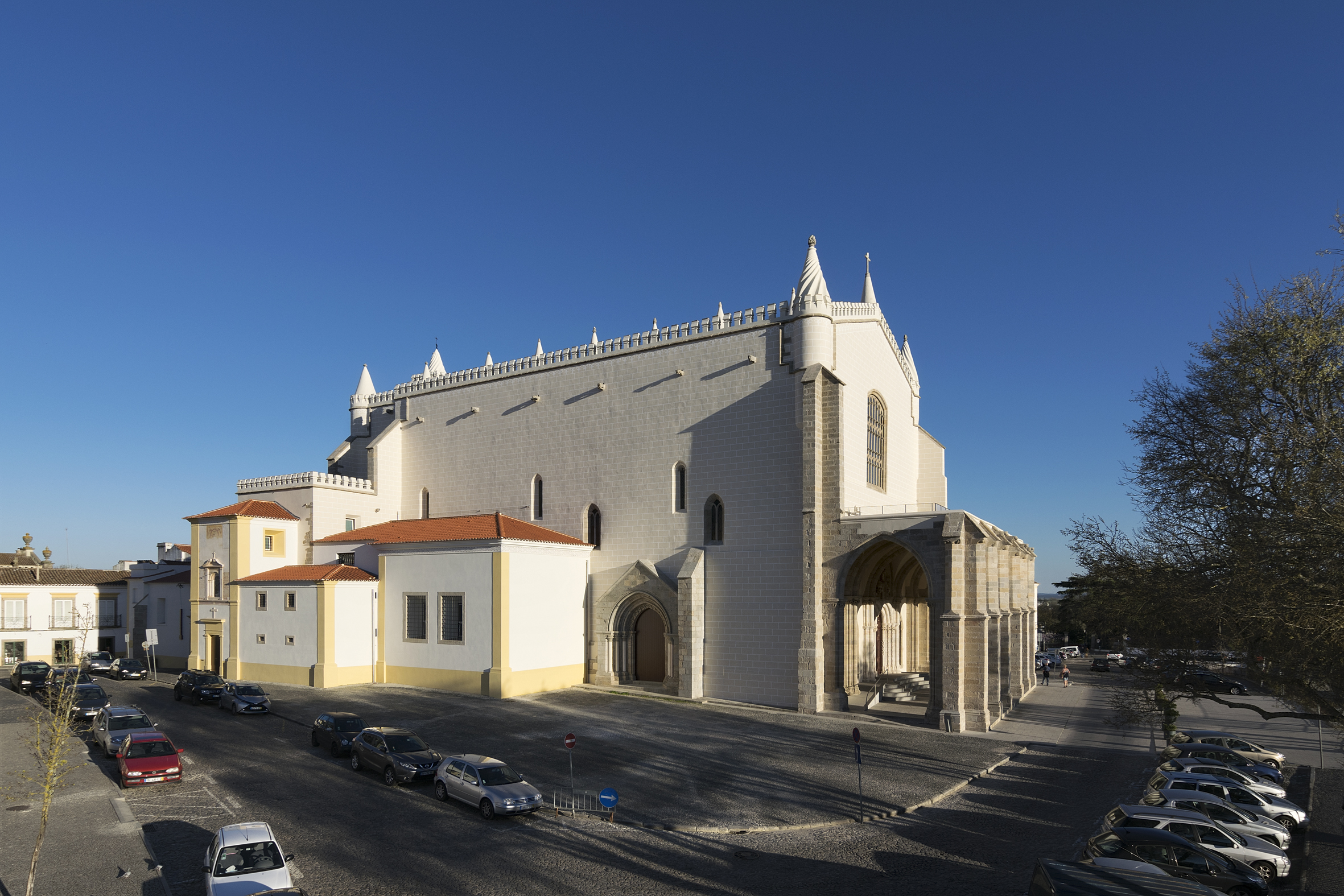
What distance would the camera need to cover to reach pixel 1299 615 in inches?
587

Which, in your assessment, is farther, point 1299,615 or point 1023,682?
point 1023,682

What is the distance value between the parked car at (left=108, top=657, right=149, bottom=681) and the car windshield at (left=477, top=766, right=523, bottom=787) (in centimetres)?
3073

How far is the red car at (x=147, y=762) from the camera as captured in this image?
1933 centimetres

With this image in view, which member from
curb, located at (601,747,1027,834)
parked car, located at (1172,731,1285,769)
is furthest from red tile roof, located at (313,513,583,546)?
parked car, located at (1172,731,1285,769)

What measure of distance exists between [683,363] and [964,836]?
2310 centimetres

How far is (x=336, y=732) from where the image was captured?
2295 cm

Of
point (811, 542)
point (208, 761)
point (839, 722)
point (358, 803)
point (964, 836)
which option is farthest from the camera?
point (811, 542)

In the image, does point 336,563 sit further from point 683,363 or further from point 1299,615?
point 1299,615

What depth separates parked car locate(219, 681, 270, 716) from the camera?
28859 millimetres

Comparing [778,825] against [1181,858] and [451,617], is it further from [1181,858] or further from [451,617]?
[451,617]

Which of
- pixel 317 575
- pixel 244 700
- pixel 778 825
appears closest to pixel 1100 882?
pixel 778 825

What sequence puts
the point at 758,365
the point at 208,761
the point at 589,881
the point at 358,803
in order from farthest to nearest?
the point at 758,365 → the point at 208,761 → the point at 358,803 → the point at 589,881

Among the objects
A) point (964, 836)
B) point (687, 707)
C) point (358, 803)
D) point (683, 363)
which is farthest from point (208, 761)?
point (683, 363)

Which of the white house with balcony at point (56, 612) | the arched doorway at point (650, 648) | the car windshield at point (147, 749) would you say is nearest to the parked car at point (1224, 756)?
the arched doorway at point (650, 648)
